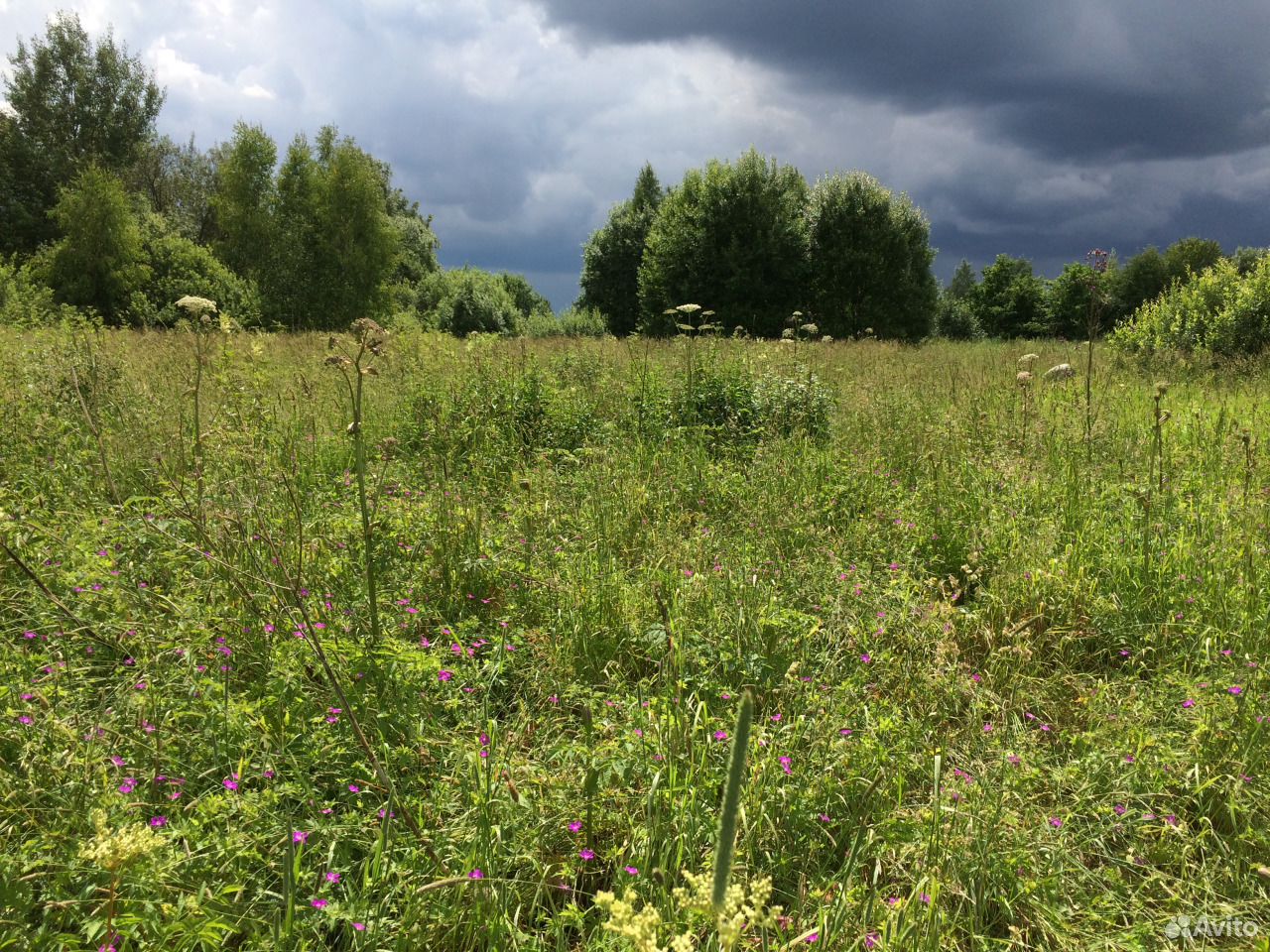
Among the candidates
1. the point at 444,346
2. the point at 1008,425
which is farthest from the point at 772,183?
the point at 1008,425

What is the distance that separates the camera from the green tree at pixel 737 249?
73.9 ft

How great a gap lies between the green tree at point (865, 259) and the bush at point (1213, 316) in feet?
35.9

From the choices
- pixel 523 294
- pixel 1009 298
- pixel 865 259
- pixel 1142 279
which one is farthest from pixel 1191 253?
pixel 523 294

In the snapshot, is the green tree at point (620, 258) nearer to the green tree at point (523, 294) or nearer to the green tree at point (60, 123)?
the green tree at point (523, 294)

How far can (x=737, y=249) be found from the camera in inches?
882

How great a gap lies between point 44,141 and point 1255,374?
4262cm

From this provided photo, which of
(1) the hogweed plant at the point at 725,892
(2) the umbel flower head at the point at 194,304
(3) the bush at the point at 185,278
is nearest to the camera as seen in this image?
(1) the hogweed plant at the point at 725,892

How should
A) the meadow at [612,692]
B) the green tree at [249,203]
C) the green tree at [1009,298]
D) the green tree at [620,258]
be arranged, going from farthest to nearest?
the green tree at [1009,298]
the green tree at [620,258]
the green tree at [249,203]
the meadow at [612,692]

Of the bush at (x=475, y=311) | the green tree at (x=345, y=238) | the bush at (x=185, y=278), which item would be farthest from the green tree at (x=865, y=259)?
the bush at (x=185, y=278)

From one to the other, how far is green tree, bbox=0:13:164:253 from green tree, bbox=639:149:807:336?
2502 centimetres

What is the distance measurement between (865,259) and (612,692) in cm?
2402

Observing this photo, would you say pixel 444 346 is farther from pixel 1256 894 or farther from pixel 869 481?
pixel 1256 894

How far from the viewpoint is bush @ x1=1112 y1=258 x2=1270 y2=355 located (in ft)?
35.2

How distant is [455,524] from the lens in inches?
135
